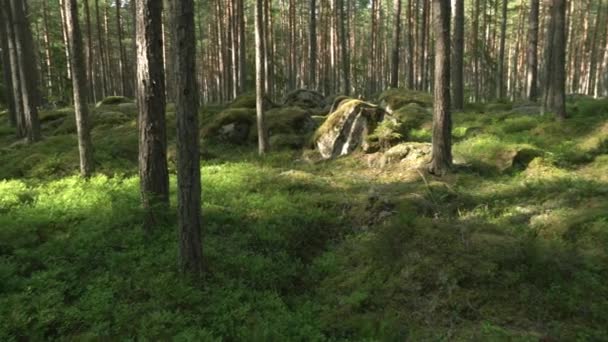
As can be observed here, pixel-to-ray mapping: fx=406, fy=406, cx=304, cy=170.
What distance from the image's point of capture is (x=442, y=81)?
35.8 ft

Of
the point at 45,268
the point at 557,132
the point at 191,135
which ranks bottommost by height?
the point at 45,268

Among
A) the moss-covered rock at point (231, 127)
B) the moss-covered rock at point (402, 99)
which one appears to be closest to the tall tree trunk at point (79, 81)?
the moss-covered rock at point (231, 127)

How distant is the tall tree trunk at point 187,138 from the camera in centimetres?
606

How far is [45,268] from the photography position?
6637 millimetres

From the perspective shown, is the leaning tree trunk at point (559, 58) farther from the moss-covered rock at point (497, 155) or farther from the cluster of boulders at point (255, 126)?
the cluster of boulders at point (255, 126)

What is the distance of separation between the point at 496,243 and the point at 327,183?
5338mm

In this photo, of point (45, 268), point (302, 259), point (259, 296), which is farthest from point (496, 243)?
point (45, 268)

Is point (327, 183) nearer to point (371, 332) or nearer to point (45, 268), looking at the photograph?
point (371, 332)

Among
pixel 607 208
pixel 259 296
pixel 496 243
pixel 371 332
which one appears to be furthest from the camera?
pixel 607 208

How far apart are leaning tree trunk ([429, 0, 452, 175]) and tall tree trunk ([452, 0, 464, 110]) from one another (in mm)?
7588

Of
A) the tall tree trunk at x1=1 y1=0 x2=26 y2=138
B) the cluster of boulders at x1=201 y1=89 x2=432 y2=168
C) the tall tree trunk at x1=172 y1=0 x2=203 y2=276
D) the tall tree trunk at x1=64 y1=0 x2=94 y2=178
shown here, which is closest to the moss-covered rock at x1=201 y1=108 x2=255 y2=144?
the cluster of boulders at x1=201 y1=89 x2=432 y2=168

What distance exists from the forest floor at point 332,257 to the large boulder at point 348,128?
3.11m

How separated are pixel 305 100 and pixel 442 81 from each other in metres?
13.7

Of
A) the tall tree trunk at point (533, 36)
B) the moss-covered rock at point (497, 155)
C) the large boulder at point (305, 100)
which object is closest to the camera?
the moss-covered rock at point (497, 155)
